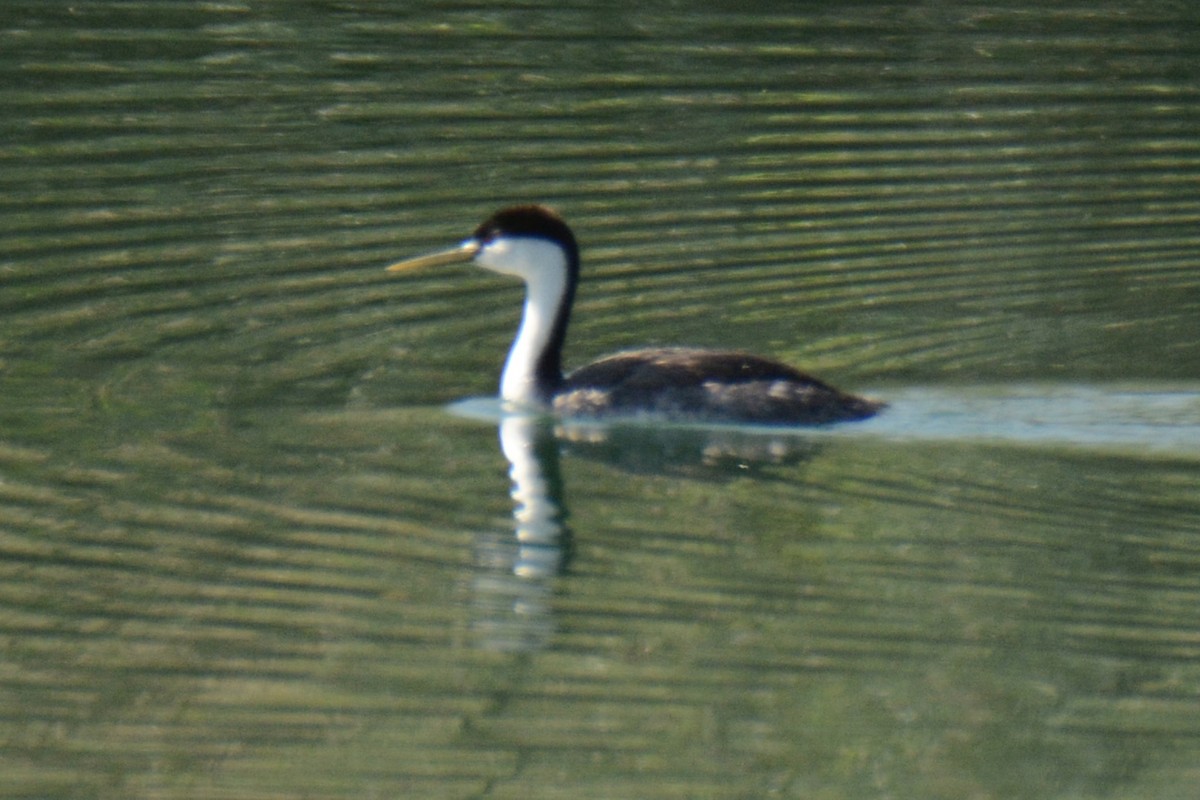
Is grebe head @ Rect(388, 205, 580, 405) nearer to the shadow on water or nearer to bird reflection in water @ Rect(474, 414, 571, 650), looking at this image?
the shadow on water

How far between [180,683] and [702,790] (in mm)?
1712

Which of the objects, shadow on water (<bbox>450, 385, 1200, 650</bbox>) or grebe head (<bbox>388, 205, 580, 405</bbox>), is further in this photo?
grebe head (<bbox>388, 205, 580, 405</bbox>)

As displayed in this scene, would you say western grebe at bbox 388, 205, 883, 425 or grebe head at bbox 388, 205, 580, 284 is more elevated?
grebe head at bbox 388, 205, 580, 284

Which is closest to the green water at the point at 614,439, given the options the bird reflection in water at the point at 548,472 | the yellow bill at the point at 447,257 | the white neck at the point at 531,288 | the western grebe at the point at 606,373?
the bird reflection in water at the point at 548,472

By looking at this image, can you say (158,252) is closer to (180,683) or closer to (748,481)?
(748,481)

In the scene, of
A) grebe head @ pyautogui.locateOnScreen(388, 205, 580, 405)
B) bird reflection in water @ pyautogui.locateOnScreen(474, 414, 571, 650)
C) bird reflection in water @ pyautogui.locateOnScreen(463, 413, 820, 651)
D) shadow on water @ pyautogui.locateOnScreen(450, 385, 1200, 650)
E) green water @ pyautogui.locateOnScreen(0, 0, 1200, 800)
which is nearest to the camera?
green water @ pyautogui.locateOnScreen(0, 0, 1200, 800)

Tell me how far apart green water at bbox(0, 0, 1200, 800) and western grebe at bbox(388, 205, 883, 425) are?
218 mm

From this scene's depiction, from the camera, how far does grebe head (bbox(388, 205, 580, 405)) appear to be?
11.8 m

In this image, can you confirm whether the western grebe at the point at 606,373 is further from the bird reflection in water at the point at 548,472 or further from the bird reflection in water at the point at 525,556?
the bird reflection in water at the point at 525,556

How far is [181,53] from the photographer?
17.4m

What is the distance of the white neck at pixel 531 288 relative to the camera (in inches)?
459

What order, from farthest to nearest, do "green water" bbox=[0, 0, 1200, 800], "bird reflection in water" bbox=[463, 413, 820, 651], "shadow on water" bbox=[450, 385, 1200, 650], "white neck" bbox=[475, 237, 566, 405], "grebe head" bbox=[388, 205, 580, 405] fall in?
"grebe head" bbox=[388, 205, 580, 405] < "white neck" bbox=[475, 237, 566, 405] < "shadow on water" bbox=[450, 385, 1200, 650] < "bird reflection in water" bbox=[463, 413, 820, 651] < "green water" bbox=[0, 0, 1200, 800]

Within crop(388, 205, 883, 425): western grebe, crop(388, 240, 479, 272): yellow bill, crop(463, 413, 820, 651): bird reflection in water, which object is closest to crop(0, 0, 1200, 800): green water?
crop(463, 413, 820, 651): bird reflection in water

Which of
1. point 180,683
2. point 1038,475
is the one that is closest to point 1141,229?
point 1038,475
